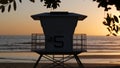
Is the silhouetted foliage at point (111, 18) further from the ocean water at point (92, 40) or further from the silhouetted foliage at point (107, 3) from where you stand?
the ocean water at point (92, 40)

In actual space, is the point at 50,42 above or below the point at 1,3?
below

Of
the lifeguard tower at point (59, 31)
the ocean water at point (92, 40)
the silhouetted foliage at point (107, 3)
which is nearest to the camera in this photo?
the silhouetted foliage at point (107, 3)

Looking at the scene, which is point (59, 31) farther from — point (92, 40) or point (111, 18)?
point (92, 40)

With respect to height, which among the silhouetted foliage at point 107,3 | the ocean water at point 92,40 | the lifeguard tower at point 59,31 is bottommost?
the ocean water at point 92,40

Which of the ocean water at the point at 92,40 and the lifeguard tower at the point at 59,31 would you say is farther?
the ocean water at the point at 92,40

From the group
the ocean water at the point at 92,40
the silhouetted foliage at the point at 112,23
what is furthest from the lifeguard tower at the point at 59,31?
the ocean water at the point at 92,40

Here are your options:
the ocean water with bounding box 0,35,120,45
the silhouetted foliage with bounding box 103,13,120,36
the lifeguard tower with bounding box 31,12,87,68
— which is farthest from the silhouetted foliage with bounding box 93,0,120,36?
the ocean water with bounding box 0,35,120,45

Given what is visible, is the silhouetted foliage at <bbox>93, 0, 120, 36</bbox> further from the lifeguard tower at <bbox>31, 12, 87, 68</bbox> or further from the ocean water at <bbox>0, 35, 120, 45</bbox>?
the ocean water at <bbox>0, 35, 120, 45</bbox>

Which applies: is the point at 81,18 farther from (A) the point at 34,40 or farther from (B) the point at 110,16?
(B) the point at 110,16

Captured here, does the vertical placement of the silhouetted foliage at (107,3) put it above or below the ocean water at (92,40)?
above

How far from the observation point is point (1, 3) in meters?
8.73

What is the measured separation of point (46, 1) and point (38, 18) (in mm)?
9562

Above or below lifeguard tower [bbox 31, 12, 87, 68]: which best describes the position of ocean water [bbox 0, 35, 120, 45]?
below

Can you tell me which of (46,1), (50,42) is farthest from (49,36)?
(46,1)
